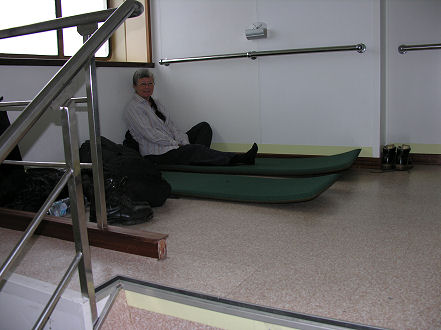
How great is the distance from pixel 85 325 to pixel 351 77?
320 cm

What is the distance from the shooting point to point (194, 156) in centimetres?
391

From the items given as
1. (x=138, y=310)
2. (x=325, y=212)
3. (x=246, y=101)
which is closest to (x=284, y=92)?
(x=246, y=101)

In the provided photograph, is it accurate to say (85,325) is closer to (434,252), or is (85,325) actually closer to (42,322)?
(42,322)

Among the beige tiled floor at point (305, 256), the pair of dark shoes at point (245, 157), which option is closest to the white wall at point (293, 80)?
the pair of dark shoes at point (245, 157)

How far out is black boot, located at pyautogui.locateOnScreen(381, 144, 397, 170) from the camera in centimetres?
383

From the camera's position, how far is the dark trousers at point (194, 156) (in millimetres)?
3821

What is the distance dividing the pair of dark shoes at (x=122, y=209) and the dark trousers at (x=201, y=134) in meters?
2.01

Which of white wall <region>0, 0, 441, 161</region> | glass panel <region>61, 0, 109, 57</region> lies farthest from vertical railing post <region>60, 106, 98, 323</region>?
glass panel <region>61, 0, 109, 57</region>

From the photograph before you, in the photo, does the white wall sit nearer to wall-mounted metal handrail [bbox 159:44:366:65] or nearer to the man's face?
wall-mounted metal handrail [bbox 159:44:366:65]

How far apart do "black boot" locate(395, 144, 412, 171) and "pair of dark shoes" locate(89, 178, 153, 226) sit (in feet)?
7.17

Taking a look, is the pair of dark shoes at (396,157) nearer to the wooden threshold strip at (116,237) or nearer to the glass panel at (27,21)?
the wooden threshold strip at (116,237)

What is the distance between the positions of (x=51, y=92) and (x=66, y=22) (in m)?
0.88

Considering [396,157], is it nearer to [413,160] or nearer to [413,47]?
[413,160]

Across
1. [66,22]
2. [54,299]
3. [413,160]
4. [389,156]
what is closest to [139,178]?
[66,22]
